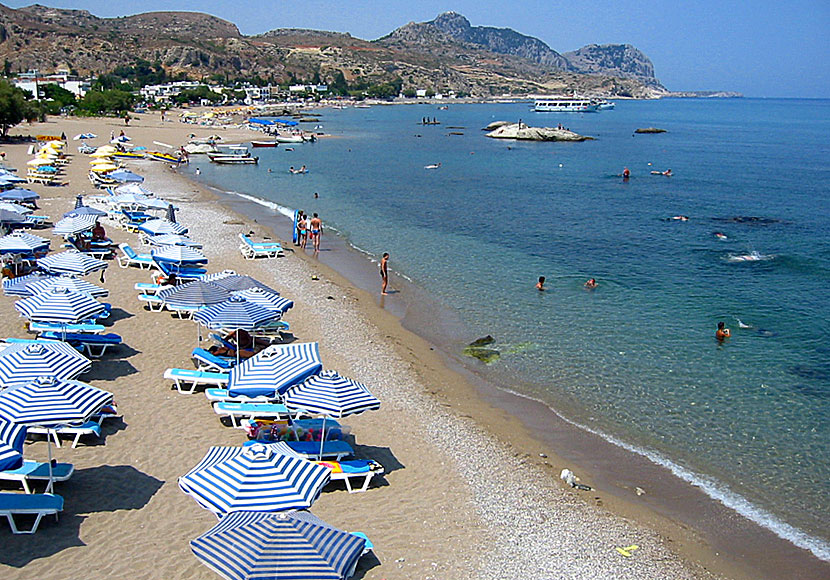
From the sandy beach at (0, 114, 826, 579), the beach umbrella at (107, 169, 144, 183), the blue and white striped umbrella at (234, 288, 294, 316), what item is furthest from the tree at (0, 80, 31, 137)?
the blue and white striped umbrella at (234, 288, 294, 316)

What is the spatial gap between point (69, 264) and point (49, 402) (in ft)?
33.5

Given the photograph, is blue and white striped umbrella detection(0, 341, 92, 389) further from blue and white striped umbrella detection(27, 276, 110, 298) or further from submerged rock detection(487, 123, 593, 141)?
submerged rock detection(487, 123, 593, 141)

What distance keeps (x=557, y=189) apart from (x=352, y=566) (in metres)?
47.4

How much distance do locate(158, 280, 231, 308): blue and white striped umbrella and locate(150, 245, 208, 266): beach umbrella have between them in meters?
4.15

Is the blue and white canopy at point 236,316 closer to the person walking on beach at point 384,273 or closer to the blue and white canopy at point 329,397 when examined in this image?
the blue and white canopy at point 329,397

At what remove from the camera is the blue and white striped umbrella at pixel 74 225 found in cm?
2462

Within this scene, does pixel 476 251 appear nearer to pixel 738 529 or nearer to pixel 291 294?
pixel 291 294

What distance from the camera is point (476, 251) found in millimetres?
31344

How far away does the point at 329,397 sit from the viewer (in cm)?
1174

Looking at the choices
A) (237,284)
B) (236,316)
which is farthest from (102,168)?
(236,316)

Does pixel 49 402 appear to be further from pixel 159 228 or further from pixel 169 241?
pixel 159 228

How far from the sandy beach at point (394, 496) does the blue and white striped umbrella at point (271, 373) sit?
43.5 inches

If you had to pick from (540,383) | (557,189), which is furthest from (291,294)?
(557,189)

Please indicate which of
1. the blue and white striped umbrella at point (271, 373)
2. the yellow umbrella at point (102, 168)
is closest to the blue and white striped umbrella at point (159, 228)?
the blue and white striped umbrella at point (271, 373)
